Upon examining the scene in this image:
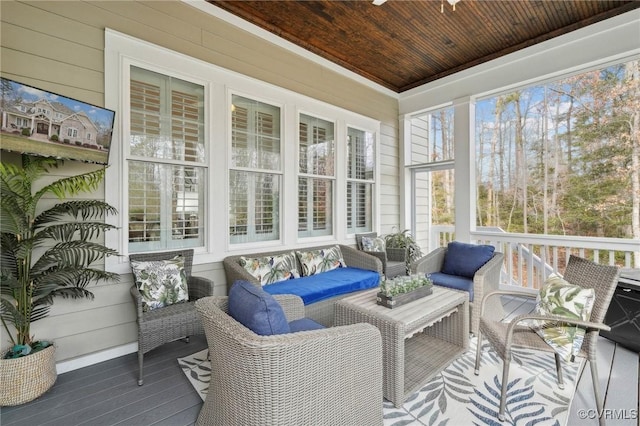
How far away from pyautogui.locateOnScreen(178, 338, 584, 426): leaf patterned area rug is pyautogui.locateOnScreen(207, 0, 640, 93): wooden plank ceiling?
11.7 feet

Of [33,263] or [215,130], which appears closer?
[33,263]

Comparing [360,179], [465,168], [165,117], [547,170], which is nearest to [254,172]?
[165,117]

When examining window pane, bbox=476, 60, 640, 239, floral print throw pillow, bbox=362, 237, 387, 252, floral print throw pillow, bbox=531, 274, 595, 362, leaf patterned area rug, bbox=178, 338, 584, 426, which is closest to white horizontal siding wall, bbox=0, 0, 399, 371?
leaf patterned area rug, bbox=178, 338, 584, 426

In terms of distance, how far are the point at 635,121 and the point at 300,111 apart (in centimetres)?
463

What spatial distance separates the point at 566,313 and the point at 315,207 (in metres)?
3.10

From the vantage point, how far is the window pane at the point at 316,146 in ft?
13.8

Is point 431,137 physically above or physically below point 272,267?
above

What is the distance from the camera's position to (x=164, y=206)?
297 centimetres

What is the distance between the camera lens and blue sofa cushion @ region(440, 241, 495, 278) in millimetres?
3393

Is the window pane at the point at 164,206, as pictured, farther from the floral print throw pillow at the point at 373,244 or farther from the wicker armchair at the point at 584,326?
the wicker armchair at the point at 584,326

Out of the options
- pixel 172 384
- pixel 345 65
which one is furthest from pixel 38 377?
pixel 345 65

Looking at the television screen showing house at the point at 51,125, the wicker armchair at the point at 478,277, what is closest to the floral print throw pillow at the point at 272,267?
the wicker armchair at the point at 478,277

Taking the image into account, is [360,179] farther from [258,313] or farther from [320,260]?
[258,313]

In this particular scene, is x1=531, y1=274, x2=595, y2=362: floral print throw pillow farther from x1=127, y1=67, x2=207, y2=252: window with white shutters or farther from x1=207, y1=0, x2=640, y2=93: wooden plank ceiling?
x1=127, y1=67, x2=207, y2=252: window with white shutters
